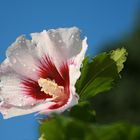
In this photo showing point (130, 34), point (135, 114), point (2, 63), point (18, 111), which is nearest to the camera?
point (18, 111)

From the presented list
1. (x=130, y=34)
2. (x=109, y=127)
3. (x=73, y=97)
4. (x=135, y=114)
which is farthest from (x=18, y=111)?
(x=130, y=34)

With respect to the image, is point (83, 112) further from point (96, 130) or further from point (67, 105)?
point (96, 130)

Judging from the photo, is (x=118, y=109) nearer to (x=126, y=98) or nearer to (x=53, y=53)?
(x=126, y=98)

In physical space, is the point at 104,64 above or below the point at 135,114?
below

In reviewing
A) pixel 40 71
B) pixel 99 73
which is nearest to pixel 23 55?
pixel 40 71

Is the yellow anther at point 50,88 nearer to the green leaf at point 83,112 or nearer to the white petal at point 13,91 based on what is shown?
the white petal at point 13,91

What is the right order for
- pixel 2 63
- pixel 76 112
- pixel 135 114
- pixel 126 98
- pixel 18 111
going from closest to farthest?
1. pixel 76 112
2. pixel 18 111
3. pixel 2 63
4. pixel 135 114
5. pixel 126 98
